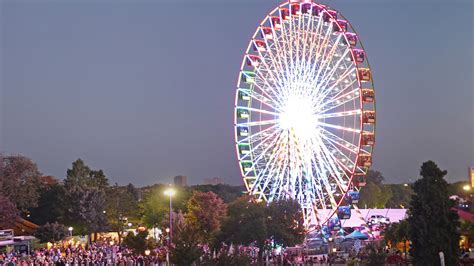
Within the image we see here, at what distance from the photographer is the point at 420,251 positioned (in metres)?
31.6

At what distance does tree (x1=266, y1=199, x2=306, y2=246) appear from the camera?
176ft

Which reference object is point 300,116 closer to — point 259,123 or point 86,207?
point 259,123

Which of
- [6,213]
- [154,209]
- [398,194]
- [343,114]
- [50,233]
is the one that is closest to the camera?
[343,114]

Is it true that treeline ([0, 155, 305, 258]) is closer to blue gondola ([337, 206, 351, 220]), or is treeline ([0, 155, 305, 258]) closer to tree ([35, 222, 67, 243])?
tree ([35, 222, 67, 243])

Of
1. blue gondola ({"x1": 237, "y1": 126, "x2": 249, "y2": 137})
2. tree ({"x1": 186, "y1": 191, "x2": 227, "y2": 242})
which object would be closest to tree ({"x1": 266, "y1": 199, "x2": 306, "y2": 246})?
blue gondola ({"x1": 237, "y1": 126, "x2": 249, "y2": 137})

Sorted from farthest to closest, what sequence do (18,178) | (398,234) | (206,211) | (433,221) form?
(206,211) → (18,178) → (398,234) → (433,221)

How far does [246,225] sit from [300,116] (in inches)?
372

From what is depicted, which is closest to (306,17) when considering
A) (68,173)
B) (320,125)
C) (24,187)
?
(320,125)

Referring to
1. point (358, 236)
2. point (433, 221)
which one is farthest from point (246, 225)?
point (433, 221)

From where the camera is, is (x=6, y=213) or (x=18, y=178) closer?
(x=6, y=213)

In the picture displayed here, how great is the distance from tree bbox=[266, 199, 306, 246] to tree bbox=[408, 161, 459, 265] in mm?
22307

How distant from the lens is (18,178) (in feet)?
247

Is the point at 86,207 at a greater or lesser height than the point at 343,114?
lesser

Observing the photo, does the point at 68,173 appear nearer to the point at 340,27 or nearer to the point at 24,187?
the point at 24,187
